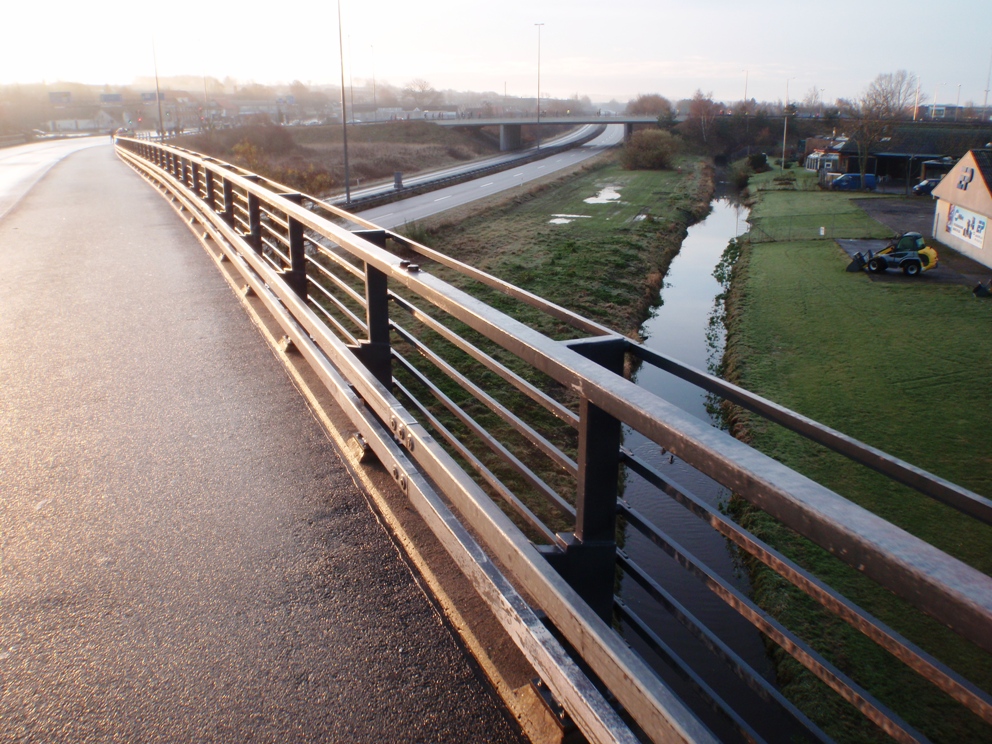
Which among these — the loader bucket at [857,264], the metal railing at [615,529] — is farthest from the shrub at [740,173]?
the metal railing at [615,529]

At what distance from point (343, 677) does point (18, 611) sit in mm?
1392

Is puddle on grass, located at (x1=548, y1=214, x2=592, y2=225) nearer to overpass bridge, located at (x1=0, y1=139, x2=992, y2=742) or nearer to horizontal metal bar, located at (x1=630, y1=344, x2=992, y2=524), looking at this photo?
overpass bridge, located at (x1=0, y1=139, x2=992, y2=742)

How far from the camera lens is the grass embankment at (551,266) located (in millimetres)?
14430

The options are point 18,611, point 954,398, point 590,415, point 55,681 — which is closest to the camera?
point 590,415

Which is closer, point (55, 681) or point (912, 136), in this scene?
point (55, 681)

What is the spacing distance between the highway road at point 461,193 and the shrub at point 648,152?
590 cm

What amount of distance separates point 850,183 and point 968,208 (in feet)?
87.0

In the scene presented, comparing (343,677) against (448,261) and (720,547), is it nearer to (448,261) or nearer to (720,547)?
(448,261)

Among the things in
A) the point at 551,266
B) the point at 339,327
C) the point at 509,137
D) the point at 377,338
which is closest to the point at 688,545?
the point at 339,327

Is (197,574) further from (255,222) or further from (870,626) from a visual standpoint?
(255,222)

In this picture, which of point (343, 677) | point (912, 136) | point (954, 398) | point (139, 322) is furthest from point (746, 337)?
point (912, 136)

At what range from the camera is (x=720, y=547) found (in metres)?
11.5

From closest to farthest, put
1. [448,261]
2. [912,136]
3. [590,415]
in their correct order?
[590,415] → [448,261] → [912,136]

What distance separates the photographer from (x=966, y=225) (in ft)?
104
